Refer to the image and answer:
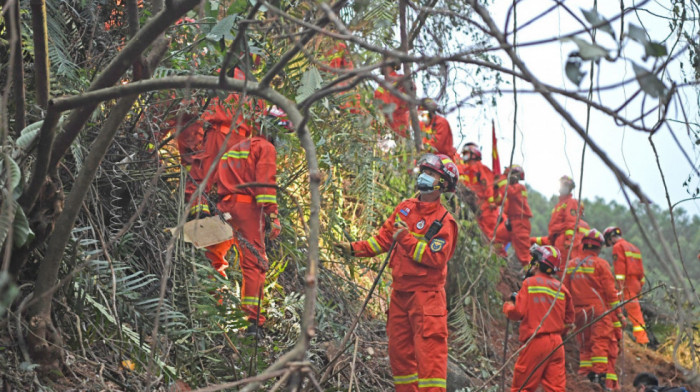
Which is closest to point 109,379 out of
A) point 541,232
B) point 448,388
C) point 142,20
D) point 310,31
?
point 142,20

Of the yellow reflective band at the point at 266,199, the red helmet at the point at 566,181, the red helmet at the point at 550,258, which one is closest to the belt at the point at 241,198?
the yellow reflective band at the point at 266,199

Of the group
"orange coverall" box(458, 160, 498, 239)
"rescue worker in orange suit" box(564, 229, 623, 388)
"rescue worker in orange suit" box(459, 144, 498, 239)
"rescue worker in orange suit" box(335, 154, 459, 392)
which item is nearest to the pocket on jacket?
"rescue worker in orange suit" box(335, 154, 459, 392)

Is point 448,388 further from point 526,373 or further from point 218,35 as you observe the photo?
point 218,35

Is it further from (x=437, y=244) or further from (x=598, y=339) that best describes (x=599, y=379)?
(x=437, y=244)

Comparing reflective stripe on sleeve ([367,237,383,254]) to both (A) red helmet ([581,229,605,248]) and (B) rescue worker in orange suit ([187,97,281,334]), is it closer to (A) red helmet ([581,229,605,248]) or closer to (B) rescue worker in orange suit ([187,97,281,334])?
(B) rescue worker in orange suit ([187,97,281,334])

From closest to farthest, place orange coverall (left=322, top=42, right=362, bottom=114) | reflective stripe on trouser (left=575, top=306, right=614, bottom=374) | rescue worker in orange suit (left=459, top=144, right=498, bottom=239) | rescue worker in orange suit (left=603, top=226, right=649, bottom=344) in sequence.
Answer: orange coverall (left=322, top=42, right=362, bottom=114), reflective stripe on trouser (left=575, top=306, right=614, bottom=374), rescue worker in orange suit (left=603, top=226, right=649, bottom=344), rescue worker in orange suit (left=459, top=144, right=498, bottom=239)

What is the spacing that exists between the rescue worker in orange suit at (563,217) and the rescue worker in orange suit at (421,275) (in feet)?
21.2

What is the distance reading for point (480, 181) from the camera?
44.0ft

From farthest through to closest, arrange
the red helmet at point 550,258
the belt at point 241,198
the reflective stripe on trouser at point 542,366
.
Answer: the red helmet at point 550,258, the reflective stripe on trouser at point 542,366, the belt at point 241,198

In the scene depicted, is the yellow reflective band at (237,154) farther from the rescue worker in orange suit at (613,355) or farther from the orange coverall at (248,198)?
the rescue worker in orange suit at (613,355)

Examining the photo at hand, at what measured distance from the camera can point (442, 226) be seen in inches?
241

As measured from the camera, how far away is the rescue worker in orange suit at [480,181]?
1315cm

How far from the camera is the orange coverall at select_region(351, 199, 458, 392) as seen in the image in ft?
19.5

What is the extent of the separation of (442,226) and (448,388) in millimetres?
2042
